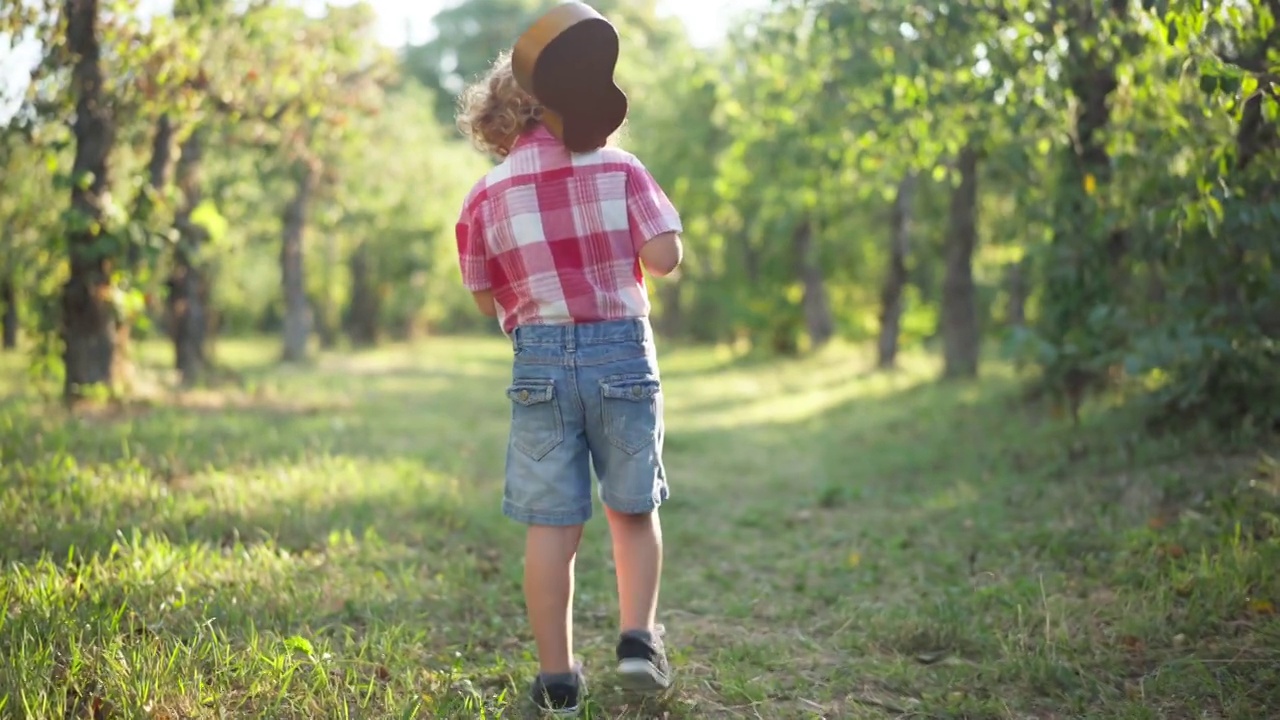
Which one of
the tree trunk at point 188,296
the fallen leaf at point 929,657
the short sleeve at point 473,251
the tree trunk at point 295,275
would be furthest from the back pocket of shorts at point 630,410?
the tree trunk at point 295,275

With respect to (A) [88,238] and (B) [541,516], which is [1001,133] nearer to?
(B) [541,516]

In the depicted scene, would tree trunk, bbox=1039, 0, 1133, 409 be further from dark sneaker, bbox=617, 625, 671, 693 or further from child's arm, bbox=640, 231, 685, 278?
dark sneaker, bbox=617, 625, 671, 693

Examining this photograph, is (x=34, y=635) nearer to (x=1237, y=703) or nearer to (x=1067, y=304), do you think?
(x=1237, y=703)

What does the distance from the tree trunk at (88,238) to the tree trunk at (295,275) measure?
398 inches

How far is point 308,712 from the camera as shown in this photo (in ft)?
9.49

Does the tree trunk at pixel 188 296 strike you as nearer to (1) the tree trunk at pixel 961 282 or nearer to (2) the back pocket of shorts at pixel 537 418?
(1) the tree trunk at pixel 961 282

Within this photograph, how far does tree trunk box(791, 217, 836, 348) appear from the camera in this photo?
72.1ft

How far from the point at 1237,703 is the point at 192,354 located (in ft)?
38.7

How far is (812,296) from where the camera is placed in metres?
22.3

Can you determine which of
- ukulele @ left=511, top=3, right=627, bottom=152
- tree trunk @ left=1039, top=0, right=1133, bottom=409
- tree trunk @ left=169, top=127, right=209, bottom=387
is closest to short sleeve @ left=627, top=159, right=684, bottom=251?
ukulele @ left=511, top=3, right=627, bottom=152

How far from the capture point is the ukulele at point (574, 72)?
9.42 ft

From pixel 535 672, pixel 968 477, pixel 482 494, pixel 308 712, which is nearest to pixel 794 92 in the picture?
pixel 968 477

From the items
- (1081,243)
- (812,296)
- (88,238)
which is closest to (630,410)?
(1081,243)

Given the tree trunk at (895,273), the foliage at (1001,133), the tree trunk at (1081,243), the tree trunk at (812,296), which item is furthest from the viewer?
the tree trunk at (812,296)
